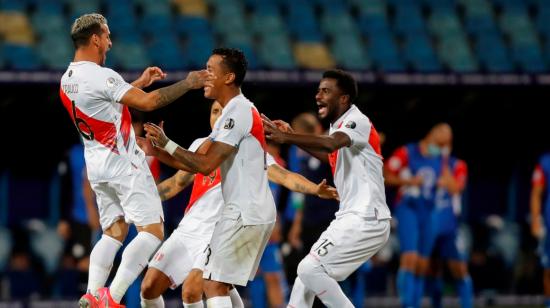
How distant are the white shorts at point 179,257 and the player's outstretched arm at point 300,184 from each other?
0.69 m

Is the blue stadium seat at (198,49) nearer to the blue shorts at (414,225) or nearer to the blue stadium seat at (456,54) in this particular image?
the blue stadium seat at (456,54)

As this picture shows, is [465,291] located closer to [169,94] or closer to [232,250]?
[232,250]

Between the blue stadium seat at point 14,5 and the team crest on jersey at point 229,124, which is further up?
the blue stadium seat at point 14,5

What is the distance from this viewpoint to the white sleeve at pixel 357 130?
8344 mm

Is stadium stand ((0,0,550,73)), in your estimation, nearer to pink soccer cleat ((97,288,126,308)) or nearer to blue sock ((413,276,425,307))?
blue sock ((413,276,425,307))

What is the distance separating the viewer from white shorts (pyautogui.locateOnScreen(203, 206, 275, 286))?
779 cm

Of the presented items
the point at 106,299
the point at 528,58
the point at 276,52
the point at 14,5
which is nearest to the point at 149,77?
the point at 106,299

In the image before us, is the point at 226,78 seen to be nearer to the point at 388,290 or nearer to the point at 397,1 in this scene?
the point at 388,290

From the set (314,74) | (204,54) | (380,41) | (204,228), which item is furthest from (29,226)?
(204,228)

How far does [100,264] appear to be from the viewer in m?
8.21

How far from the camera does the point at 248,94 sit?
47.3ft

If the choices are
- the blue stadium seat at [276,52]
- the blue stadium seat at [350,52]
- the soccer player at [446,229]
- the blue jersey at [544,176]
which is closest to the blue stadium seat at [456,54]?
the blue stadium seat at [350,52]

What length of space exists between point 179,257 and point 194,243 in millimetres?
146

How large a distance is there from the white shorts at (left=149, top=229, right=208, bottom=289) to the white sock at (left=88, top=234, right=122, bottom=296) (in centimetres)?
39
